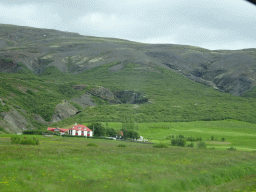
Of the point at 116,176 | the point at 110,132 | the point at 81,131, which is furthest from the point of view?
the point at 110,132

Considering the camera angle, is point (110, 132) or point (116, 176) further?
point (110, 132)

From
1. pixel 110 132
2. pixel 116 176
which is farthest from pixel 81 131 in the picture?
pixel 116 176

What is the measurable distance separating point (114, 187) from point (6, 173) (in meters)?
7.24

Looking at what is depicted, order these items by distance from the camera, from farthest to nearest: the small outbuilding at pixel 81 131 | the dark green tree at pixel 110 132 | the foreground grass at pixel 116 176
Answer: the dark green tree at pixel 110 132 < the small outbuilding at pixel 81 131 < the foreground grass at pixel 116 176

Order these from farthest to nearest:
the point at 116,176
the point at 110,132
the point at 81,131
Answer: the point at 110,132
the point at 81,131
the point at 116,176

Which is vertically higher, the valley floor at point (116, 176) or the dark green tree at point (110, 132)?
the valley floor at point (116, 176)

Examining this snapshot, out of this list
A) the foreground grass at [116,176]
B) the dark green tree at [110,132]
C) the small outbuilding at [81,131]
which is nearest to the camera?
the foreground grass at [116,176]

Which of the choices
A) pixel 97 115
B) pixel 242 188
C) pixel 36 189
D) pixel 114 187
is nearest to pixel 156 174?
pixel 114 187

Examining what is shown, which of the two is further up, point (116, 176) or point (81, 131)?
point (116, 176)

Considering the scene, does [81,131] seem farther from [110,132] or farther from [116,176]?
[116,176]

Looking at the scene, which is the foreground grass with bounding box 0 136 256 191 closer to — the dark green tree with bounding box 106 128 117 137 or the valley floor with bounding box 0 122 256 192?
the valley floor with bounding box 0 122 256 192

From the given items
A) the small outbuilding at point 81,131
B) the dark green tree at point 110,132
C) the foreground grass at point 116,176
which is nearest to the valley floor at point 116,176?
the foreground grass at point 116,176

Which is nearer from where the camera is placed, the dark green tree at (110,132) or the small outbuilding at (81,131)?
the small outbuilding at (81,131)

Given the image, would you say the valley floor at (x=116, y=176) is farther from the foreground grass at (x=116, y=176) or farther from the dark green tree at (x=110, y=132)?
the dark green tree at (x=110, y=132)
